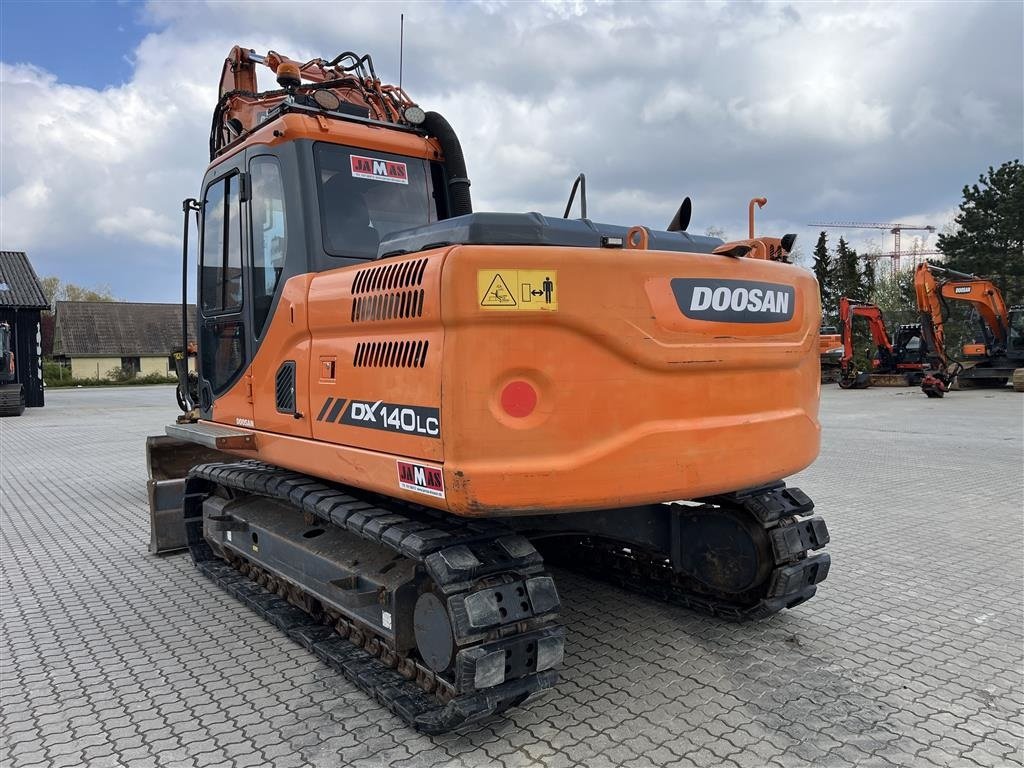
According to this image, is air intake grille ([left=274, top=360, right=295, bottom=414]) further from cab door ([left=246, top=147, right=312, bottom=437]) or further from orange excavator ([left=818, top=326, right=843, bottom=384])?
orange excavator ([left=818, top=326, right=843, bottom=384])

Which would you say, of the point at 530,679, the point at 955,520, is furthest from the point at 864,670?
the point at 955,520

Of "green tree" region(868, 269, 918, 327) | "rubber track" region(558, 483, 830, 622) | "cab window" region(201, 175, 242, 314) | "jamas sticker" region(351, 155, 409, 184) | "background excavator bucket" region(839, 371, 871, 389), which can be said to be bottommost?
"background excavator bucket" region(839, 371, 871, 389)

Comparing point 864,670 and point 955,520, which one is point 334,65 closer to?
point 864,670

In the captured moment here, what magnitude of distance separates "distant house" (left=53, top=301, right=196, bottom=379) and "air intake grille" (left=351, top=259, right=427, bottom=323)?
5242 cm

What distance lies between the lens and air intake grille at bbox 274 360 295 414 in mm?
3879

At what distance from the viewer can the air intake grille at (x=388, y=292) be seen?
296 centimetres

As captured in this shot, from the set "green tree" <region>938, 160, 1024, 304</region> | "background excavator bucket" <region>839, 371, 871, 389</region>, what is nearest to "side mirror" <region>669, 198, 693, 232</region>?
"background excavator bucket" <region>839, 371, 871, 389</region>

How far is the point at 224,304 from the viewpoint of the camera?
466 centimetres

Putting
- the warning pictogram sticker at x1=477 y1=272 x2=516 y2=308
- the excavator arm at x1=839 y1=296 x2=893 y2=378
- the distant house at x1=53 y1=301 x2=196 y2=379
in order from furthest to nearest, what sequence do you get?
the distant house at x1=53 y1=301 x2=196 y2=379
the excavator arm at x1=839 y1=296 x2=893 y2=378
the warning pictogram sticker at x1=477 y1=272 x2=516 y2=308

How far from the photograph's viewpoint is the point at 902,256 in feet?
264

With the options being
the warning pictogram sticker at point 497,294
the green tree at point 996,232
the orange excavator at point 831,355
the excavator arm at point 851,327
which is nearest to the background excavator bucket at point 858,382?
the excavator arm at point 851,327

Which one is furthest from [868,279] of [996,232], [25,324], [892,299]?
[25,324]

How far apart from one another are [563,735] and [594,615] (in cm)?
135

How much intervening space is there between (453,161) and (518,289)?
2.10 metres
